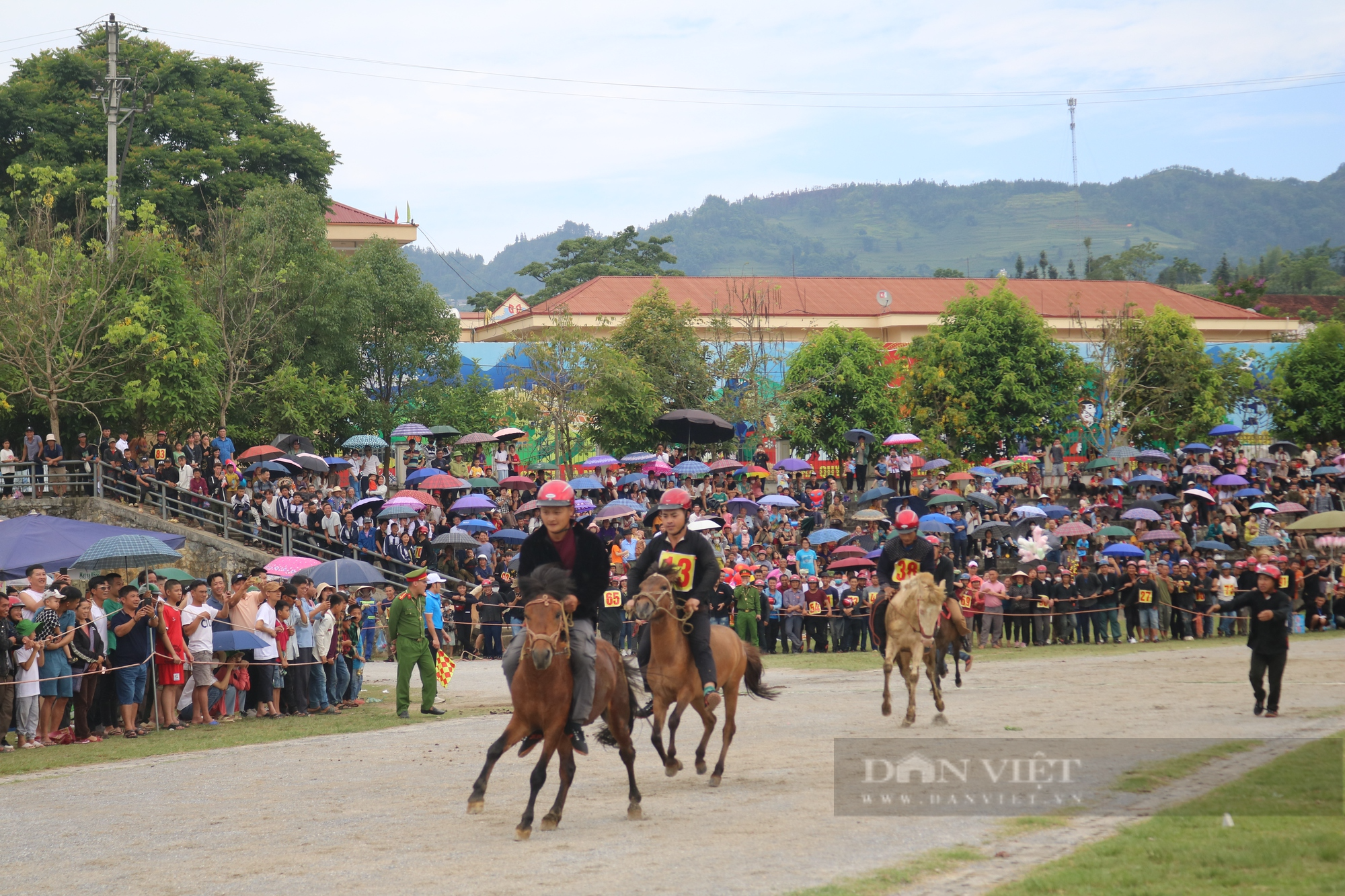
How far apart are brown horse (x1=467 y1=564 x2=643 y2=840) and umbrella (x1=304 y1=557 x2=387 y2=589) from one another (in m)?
10.9

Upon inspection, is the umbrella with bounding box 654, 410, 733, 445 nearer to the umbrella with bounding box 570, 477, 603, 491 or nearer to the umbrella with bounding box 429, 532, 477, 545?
the umbrella with bounding box 570, 477, 603, 491

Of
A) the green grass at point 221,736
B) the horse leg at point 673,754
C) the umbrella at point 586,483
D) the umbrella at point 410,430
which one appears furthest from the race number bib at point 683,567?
the umbrella at point 410,430

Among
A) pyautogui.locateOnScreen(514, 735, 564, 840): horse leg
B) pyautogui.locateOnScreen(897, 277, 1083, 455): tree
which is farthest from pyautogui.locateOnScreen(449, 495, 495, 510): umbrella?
pyautogui.locateOnScreen(897, 277, 1083, 455): tree

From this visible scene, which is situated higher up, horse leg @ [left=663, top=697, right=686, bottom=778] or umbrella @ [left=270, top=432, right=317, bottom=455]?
umbrella @ [left=270, top=432, right=317, bottom=455]

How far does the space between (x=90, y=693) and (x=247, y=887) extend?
355 inches

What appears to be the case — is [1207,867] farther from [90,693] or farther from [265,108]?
[265,108]

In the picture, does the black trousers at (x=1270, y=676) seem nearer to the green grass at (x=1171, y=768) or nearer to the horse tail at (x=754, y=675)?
the green grass at (x=1171, y=768)

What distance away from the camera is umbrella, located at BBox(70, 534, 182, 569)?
18.1 m

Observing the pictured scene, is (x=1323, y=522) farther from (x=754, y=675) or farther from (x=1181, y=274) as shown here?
(x=1181, y=274)

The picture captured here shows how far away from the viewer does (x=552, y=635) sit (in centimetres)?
866

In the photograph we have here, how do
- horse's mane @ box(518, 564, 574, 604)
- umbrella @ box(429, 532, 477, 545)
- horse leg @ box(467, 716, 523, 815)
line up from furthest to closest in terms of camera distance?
umbrella @ box(429, 532, 477, 545) → horse leg @ box(467, 716, 523, 815) → horse's mane @ box(518, 564, 574, 604)

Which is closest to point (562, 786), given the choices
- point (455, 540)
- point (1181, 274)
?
point (455, 540)

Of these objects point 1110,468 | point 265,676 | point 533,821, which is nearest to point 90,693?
point 265,676

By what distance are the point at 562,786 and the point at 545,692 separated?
2.45 feet
